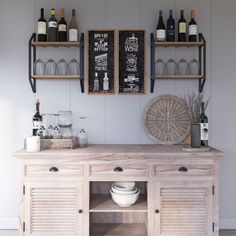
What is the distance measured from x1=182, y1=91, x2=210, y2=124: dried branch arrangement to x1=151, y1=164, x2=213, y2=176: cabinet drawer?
1.46 ft

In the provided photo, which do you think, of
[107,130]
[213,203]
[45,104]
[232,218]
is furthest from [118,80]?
[232,218]

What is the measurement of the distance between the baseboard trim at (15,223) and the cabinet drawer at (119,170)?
1118mm

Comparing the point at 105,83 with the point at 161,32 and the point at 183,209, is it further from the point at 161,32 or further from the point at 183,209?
the point at 183,209

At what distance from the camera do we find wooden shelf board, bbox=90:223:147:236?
7.92 feet

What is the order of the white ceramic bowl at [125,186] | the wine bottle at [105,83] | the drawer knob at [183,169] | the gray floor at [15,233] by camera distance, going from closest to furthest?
1. the drawer knob at [183,169]
2. the white ceramic bowl at [125,186]
3. the gray floor at [15,233]
4. the wine bottle at [105,83]

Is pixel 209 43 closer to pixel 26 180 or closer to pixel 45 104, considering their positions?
pixel 45 104

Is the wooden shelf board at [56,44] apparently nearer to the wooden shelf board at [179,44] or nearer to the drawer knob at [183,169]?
the wooden shelf board at [179,44]

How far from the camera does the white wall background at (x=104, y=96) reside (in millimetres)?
2730

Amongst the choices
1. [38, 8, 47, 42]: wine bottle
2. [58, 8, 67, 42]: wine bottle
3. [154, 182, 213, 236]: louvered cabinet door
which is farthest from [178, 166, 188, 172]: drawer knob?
[38, 8, 47, 42]: wine bottle

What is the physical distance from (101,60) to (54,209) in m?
1.44

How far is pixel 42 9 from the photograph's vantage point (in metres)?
2.62

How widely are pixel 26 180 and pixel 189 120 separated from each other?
1592 millimetres

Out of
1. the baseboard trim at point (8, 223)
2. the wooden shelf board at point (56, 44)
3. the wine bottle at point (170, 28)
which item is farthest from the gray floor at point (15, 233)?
the wine bottle at point (170, 28)

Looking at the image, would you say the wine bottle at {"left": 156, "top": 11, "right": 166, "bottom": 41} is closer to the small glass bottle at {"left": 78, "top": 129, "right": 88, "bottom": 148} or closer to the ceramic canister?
the small glass bottle at {"left": 78, "top": 129, "right": 88, "bottom": 148}
